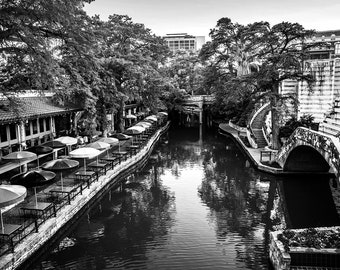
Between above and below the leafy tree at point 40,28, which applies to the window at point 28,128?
below

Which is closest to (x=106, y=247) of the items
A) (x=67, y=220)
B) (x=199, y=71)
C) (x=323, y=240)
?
(x=67, y=220)

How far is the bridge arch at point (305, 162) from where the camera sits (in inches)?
1032

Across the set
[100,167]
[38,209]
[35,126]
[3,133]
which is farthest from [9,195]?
[35,126]

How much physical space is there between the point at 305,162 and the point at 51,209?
19.4 meters

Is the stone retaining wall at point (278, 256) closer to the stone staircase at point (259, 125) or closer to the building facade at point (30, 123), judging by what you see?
the building facade at point (30, 123)

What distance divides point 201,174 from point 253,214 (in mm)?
10265

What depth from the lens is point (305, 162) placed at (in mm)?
26797

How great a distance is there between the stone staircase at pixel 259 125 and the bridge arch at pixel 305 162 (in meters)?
10.3

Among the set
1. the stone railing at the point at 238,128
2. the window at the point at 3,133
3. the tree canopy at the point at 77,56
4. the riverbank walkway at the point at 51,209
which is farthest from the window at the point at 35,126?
the stone railing at the point at 238,128

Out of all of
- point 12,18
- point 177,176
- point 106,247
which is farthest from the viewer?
point 177,176

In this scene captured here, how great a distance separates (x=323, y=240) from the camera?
12445 mm

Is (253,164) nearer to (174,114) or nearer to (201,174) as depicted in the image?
(201,174)

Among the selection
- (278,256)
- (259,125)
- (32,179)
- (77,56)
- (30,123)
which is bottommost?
(278,256)

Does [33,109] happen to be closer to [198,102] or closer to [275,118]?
[275,118]
